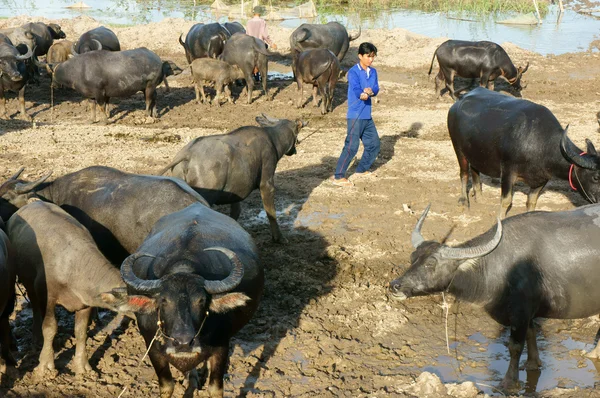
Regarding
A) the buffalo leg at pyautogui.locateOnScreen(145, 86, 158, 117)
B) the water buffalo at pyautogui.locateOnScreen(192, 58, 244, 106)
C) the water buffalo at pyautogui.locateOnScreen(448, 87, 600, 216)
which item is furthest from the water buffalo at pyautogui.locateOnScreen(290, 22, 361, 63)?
the water buffalo at pyautogui.locateOnScreen(448, 87, 600, 216)

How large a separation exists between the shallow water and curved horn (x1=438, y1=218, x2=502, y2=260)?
1976 cm

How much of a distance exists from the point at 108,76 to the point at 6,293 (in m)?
9.77

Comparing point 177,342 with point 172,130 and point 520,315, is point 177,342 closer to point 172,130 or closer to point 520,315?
point 520,315

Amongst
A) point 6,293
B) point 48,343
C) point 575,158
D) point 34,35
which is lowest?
point 48,343

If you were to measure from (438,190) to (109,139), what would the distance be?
20.0ft

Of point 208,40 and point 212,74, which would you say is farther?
point 208,40

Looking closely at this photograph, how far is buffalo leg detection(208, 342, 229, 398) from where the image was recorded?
4873 millimetres

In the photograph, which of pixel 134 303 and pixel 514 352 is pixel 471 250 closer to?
pixel 514 352

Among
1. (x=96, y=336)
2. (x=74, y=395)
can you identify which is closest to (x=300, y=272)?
(x=96, y=336)

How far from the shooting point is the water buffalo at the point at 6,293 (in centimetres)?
Result: 535

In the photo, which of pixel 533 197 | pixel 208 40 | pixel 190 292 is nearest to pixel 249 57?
pixel 208 40

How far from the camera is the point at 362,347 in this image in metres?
6.18

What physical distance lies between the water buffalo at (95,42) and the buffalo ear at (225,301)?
14.6 meters

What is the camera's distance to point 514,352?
5.54 m
